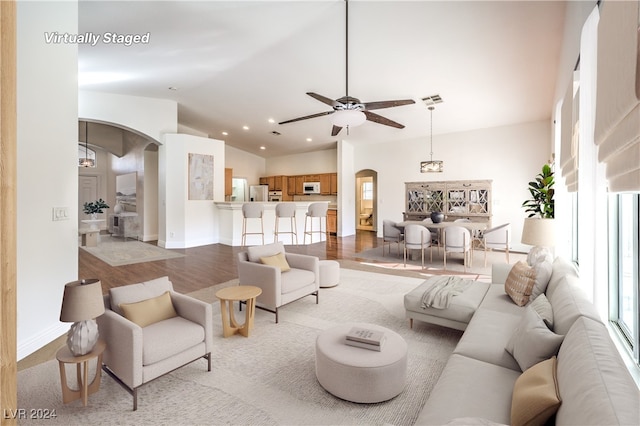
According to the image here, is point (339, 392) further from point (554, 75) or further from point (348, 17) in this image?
point (554, 75)

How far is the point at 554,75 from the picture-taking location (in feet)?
15.6

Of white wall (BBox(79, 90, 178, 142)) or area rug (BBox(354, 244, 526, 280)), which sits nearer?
area rug (BBox(354, 244, 526, 280))

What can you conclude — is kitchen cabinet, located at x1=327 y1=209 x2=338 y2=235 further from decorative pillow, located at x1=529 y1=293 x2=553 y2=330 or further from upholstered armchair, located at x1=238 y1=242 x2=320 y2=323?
decorative pillow, located at x1=529 y1=293 x2=553 y2=330

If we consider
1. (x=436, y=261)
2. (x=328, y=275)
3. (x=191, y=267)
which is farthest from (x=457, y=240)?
(x=191, y=267)

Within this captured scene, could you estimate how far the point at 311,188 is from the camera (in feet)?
36.1

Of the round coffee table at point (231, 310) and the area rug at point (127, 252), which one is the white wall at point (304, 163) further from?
the round coffee table at point (231, 310)

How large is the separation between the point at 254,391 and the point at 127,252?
618cm

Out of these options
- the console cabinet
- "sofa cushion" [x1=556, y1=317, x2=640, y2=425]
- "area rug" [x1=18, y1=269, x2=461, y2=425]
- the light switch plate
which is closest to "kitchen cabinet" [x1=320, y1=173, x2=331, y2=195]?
the console cabinet

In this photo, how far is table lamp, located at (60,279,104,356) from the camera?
5.80 feet

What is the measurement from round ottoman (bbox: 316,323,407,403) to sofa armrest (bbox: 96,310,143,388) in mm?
1121

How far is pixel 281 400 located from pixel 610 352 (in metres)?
1.71

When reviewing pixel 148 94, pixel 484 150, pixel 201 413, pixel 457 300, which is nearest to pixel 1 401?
pixel 201 413

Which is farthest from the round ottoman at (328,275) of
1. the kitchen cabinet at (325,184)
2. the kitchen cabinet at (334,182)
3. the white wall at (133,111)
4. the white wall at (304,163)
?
the white wall at (304,163)

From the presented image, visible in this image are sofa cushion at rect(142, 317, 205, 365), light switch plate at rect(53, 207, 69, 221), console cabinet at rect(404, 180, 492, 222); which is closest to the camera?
sofa cushion at rect(142, 317, 205, 365)
